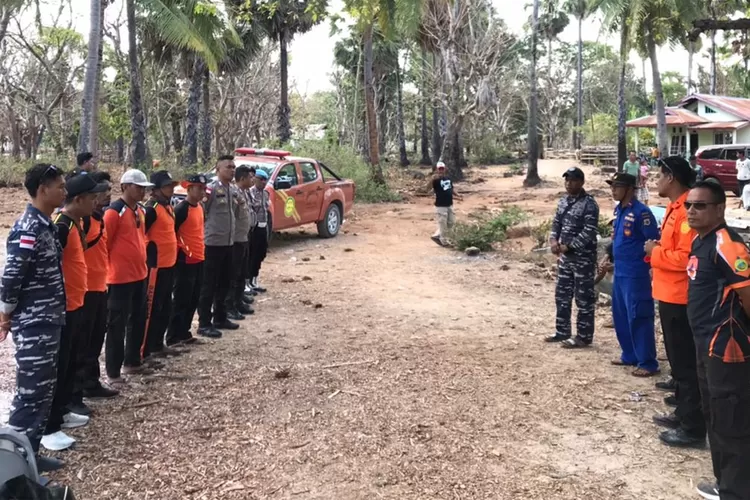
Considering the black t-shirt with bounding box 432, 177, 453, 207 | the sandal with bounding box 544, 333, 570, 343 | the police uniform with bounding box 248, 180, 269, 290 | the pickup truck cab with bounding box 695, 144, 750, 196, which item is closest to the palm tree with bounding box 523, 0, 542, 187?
the pickup truck cab with bounding box 695, 144, 750, 196

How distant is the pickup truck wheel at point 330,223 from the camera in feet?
42.6

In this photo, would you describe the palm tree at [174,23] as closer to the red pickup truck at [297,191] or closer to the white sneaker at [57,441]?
the red pickup truck at [297,191]

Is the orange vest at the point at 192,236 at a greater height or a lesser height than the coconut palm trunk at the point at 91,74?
lesser

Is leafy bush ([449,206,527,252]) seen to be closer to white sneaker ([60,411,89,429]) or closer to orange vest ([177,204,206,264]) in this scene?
orange vest ([177,204,206,264])

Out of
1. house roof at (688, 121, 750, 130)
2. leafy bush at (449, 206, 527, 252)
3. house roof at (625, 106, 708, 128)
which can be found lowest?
leafy bush at (449, 206, 527, 252)

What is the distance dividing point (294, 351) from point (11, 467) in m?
3.81

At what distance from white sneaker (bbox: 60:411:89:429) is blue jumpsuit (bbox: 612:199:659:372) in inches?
162

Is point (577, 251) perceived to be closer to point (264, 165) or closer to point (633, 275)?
point (633, 275)

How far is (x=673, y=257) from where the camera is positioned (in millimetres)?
4133

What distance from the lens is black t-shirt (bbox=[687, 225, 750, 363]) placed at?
3008 millimetres

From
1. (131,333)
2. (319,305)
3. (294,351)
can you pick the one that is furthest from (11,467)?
(319,305)

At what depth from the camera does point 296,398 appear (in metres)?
4.77

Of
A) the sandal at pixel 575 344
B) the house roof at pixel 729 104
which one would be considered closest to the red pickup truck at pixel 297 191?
the sandal at pixel 575 344

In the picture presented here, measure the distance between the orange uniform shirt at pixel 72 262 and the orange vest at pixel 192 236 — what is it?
1775 mm
